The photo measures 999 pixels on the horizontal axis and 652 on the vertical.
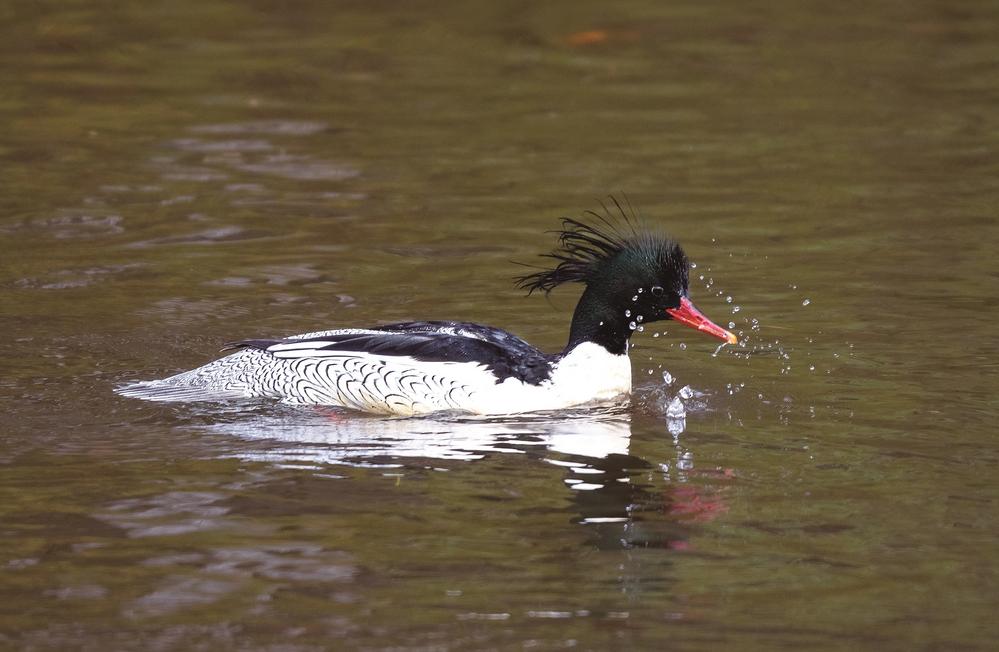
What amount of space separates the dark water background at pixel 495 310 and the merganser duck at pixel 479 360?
184 mm

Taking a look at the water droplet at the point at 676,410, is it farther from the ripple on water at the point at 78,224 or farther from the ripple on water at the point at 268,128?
the ripple on water at the point at 268,128

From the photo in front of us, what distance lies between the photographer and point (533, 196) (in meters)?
14.2

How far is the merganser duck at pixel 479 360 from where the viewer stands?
9406 mm

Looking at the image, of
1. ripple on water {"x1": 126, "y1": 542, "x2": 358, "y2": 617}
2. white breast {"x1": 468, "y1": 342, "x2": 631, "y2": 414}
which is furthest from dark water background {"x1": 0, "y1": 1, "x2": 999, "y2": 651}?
white breast {"x1": 468, "y1": 342, "x2": 631, "y2": 414}

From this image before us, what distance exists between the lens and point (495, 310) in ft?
38.1

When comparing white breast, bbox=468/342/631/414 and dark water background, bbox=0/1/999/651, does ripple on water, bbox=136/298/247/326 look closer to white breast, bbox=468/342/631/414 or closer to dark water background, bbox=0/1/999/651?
dark water background, bbox=0/1/999/651

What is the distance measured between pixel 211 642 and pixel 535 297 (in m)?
6.23

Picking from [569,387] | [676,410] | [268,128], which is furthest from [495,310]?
[268,128]

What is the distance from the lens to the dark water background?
6.82 meters

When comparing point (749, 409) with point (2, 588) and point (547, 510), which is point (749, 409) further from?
point (2, 588)

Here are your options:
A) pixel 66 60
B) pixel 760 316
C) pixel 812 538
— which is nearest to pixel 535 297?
pixel 760 316

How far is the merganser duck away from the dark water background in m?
0.18

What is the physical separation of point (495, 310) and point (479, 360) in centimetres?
224

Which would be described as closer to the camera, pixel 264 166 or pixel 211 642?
pixel 211 642
